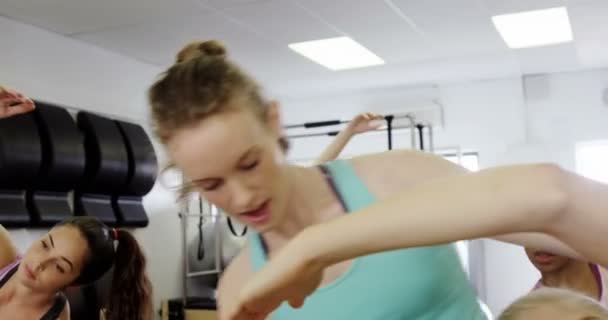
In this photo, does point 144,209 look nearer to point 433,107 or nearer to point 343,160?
point 433,107

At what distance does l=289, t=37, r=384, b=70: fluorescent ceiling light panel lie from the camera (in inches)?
187

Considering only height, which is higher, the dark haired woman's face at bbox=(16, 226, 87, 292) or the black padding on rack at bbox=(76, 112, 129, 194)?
the black padding on rack at bbox=(76, 112, 129, 194)

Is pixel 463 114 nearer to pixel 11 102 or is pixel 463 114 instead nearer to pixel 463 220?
pixel 11 102

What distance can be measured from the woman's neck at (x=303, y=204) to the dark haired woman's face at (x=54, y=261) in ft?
4.85

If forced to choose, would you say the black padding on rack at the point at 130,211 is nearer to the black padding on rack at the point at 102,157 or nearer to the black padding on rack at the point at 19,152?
the black padding on rack at the point at 102,157

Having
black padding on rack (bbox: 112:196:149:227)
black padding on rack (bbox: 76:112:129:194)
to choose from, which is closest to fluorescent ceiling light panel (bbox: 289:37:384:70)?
black padding on rack (bbox: 76:112:129:194)

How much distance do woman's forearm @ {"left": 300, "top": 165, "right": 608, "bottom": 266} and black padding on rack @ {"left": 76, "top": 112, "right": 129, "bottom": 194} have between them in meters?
3.98

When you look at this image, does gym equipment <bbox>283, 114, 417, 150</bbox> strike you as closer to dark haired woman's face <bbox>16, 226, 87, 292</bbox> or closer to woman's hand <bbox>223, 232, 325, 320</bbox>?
dark haired woman's face <bbox>16, 226, 87, 292</bbox>

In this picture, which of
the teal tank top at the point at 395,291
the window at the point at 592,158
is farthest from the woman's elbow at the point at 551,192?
the window at the point at 592,158

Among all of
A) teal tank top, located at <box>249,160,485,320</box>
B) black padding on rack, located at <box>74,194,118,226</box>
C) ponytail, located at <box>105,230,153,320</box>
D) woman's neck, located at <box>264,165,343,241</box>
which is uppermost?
woman's neck, located at <box>264,165,343,241</box>

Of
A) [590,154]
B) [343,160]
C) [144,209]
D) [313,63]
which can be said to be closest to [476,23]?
[313,63]

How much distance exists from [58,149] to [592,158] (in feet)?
14.3

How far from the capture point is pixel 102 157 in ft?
14.1

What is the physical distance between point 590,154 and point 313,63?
2572mm
